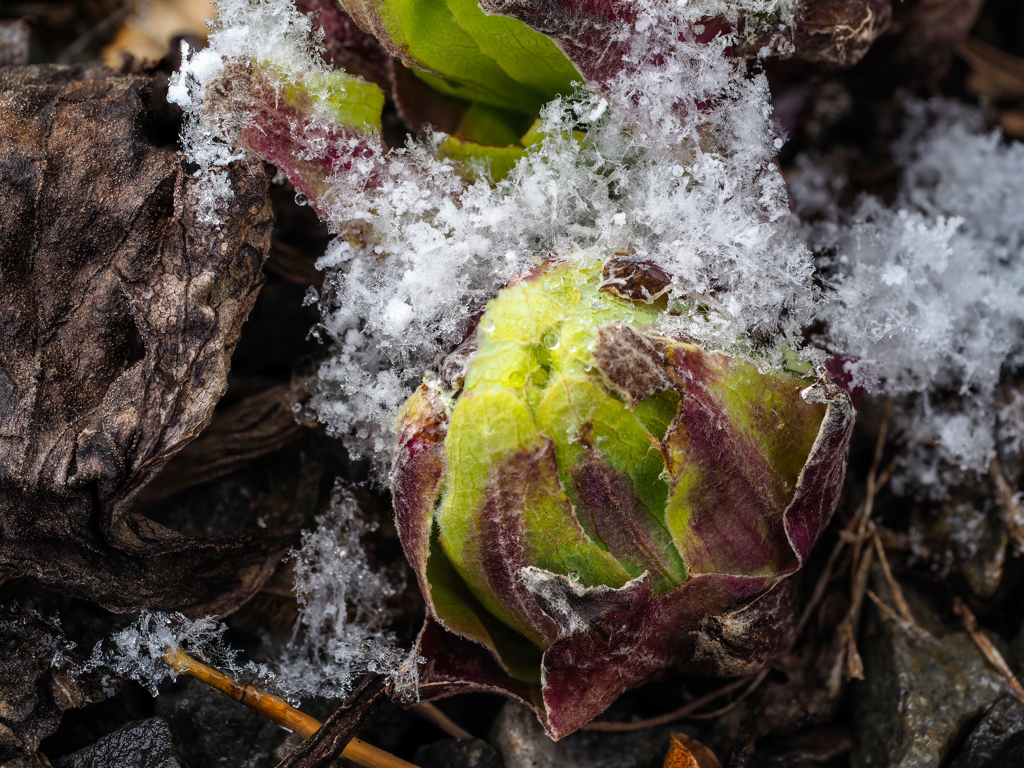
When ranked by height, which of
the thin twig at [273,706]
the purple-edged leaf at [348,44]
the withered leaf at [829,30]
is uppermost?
the withered leaf at [829,30]

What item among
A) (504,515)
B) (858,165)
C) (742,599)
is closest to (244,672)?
(504,515)

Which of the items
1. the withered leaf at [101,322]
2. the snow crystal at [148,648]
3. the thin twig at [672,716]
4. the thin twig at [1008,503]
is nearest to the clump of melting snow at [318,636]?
the snow crystal at [148,648]

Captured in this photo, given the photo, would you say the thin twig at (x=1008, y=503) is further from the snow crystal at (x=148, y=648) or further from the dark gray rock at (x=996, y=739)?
the snow crystal at (x=148, y=648)

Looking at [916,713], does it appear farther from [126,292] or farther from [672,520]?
[126,292]

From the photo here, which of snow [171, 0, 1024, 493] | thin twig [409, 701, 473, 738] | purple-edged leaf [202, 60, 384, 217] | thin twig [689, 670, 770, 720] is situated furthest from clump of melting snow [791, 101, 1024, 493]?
thin twig [409, 701, 473, 738]

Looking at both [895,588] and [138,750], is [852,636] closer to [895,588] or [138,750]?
[895,588]

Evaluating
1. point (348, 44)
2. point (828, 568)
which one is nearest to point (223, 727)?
point (828, 568)
